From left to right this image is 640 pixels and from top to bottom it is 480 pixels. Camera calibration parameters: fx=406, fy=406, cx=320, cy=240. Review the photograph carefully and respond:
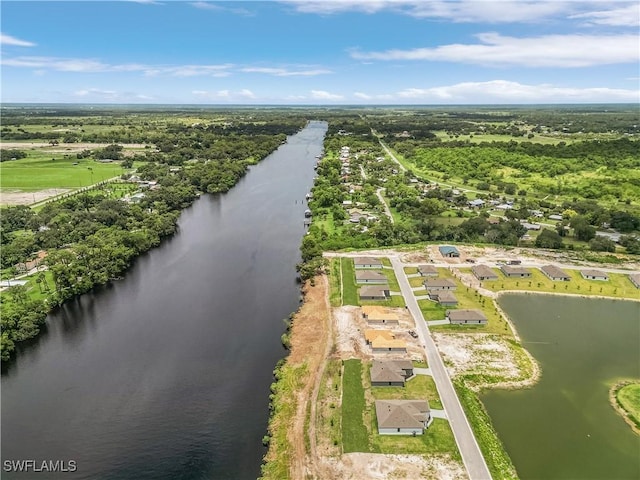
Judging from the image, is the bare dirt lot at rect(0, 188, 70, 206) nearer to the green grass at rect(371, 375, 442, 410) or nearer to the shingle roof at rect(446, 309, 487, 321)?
the green grass at rect(371, 375, 442, 410)

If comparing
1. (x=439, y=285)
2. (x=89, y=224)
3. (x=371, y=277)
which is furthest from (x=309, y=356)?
(x=89, y=224)

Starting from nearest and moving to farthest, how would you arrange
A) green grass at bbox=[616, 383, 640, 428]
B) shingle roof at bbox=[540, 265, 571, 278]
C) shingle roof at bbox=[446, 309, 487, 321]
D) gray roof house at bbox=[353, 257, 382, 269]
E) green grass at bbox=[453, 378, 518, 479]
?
green grass at bbox=[453, 378, 518, 479] → green grass at bbox=[616, 383, 640, 428] → shingle roof at bbox=[446, 309, 487, 321] → shingle roof at bbox=[540, 265, 571, 278] → gray roof house at bbox=[353, 257, 382, 269]

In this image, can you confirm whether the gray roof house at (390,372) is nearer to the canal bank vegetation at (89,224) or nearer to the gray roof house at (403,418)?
the gray roof house at (403,418)

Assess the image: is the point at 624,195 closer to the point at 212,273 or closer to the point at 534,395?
the point at 534,395

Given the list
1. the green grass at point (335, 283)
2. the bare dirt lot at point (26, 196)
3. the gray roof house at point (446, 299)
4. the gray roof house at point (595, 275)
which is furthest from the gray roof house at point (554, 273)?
the bare dirt lot at point (26, 196)

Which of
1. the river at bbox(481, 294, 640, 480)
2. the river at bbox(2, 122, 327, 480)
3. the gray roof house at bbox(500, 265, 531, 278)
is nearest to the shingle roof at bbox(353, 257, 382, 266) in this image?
the river at bbox(2, 122, 327, 480)

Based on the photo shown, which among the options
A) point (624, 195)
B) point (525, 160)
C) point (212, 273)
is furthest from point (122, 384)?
point (525, 160)
